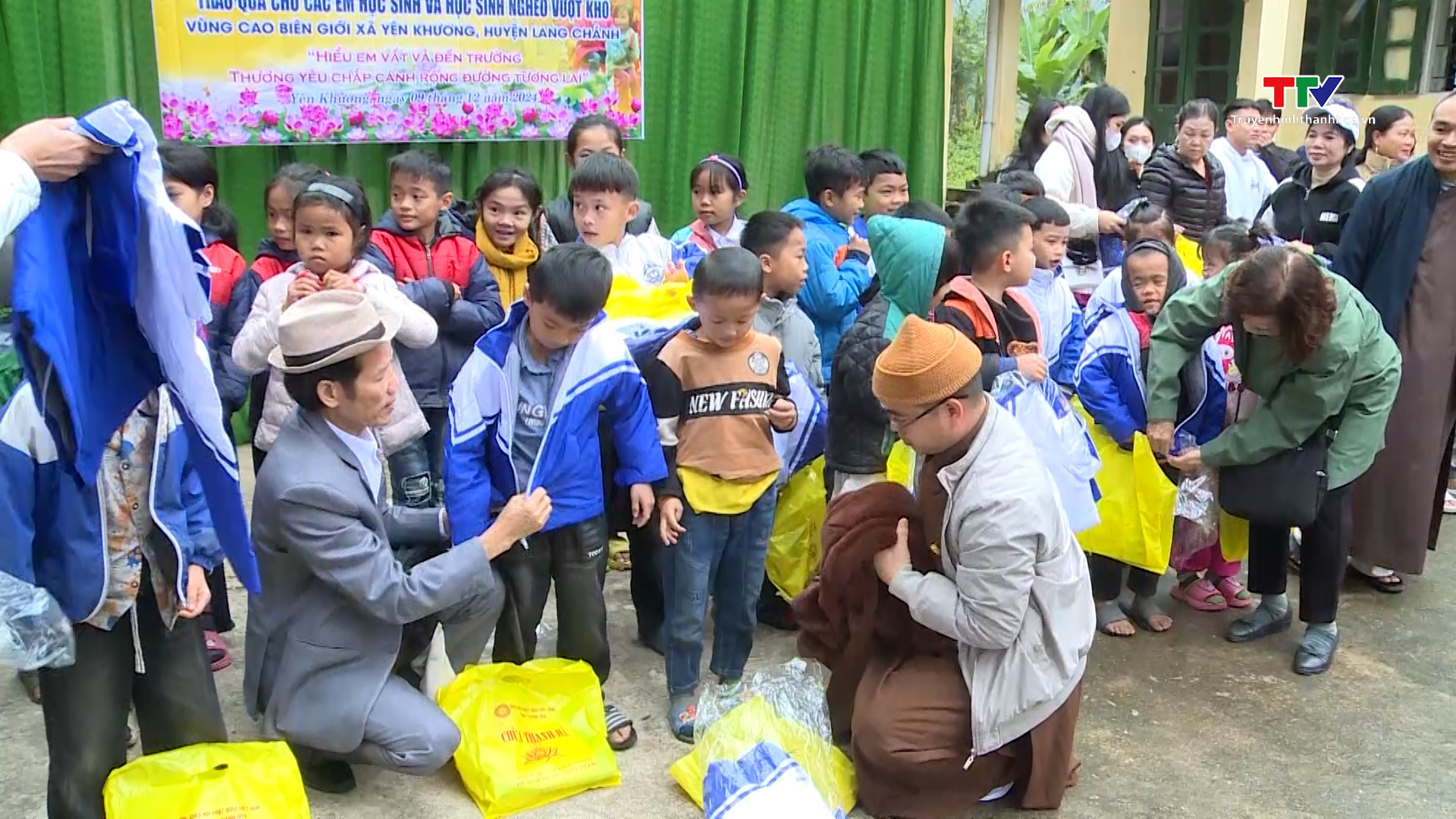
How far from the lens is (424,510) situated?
3.27m

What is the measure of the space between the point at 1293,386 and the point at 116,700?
11.3 ft

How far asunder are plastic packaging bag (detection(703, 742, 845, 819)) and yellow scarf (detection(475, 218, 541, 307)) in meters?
1.91

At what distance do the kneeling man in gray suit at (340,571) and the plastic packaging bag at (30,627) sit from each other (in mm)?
516

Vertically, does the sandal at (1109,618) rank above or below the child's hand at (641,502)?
below

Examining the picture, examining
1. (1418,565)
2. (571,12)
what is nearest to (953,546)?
(1418,565)

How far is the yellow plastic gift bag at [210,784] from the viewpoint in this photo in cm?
243

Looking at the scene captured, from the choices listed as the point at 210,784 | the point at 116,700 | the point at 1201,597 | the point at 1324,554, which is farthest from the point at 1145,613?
the point at 116,700

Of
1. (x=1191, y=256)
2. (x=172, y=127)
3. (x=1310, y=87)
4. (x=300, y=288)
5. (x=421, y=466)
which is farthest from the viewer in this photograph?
(x=1310, y=87)

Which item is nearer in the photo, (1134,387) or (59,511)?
(59,511)

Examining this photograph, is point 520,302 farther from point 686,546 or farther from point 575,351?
point 686,546

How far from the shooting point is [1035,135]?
251 inches

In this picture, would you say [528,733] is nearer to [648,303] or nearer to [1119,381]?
[648,303]

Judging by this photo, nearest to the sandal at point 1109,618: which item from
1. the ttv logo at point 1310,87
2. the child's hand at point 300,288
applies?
the child's hand at point 300,288

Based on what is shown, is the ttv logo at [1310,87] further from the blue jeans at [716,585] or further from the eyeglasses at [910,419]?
the eyeglasses at [910,419]
